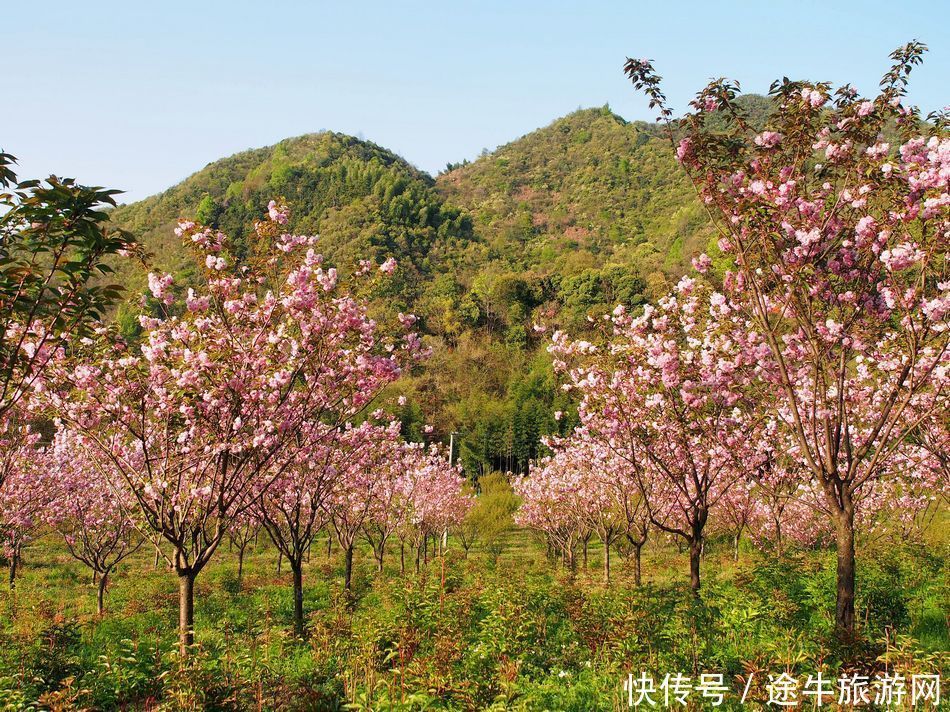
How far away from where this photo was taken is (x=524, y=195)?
136750 millimetres

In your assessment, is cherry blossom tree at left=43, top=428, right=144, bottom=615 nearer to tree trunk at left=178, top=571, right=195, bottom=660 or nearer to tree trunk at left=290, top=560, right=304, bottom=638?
tree trunk at left=290, top=560, right=304, bottom=638

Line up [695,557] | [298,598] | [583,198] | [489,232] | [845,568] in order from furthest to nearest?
[583,198], [489,232], [298,598], [695,557], [845,568]

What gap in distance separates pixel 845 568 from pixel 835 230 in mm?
3651

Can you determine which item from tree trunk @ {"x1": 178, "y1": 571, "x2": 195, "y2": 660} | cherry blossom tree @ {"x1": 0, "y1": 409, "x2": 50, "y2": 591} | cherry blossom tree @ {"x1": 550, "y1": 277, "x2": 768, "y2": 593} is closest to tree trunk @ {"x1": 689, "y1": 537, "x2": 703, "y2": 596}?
cherry blossom tree @ {"x1": 550, "y1": 277, "x2": 768, "y2": 593}

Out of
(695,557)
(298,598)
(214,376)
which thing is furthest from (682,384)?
(298,598)

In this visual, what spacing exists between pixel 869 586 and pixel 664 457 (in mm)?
3697

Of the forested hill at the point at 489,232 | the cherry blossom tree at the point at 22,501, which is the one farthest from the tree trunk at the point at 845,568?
the forested hill at the point at 489,232

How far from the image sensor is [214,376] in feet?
23.0

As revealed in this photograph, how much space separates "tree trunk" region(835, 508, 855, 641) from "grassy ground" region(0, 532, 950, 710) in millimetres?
253

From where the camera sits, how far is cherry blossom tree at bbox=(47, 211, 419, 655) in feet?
22.5

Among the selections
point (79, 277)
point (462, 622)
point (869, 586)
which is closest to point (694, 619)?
point (462, 622)

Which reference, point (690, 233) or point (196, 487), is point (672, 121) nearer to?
point (196, 487)

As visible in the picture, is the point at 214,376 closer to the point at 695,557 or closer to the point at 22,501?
the point at 695,557

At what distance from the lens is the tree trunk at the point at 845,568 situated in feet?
21.1
